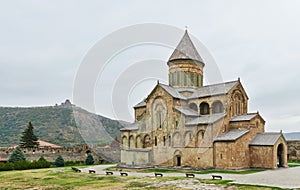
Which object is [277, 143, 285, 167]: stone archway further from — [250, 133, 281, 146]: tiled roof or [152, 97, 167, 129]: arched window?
[152, 97, 167, 129]: arched window

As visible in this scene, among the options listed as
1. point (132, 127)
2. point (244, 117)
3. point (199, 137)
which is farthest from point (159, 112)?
point (244, 117)

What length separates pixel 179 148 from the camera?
32312 mm

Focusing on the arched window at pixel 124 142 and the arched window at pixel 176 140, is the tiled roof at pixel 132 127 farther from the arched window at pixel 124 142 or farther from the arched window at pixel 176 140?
→ the arched window at pixel 176 140

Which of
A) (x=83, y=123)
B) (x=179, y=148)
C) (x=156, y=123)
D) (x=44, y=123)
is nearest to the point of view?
(x=179, y=148)

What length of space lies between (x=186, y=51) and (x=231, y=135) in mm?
14769

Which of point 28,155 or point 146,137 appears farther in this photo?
point 28,155

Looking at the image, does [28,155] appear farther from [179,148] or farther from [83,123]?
[83,123]

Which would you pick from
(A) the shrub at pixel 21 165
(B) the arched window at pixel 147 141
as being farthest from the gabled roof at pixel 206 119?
(A) the shrub at pixel 21 165

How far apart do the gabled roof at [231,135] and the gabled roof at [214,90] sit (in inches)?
179

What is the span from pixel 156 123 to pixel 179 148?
14.2 ft

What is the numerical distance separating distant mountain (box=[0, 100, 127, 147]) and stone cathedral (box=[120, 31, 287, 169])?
28.1 meters

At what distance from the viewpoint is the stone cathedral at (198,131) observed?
2948 cm

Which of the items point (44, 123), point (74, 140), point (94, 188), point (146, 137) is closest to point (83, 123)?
point (74, 140)

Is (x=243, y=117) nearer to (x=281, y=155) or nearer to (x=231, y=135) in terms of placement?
(x=231, y=135)
